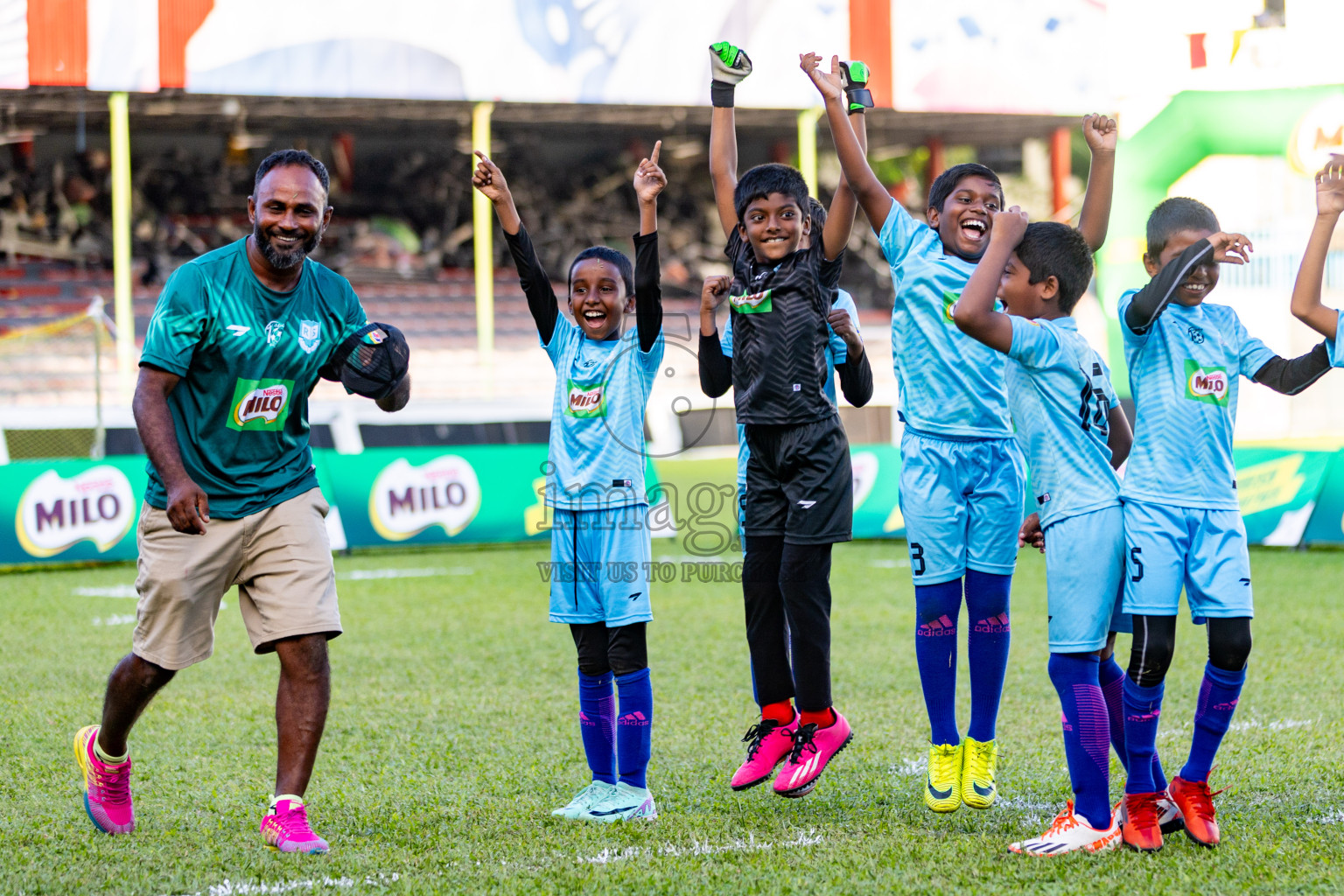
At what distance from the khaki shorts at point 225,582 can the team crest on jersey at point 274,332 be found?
509 millimetres

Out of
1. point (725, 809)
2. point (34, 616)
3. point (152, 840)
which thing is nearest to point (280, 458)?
point (152, 840)

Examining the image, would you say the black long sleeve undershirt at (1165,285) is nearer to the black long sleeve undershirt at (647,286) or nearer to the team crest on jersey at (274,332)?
the black long sleeve undershirt at (647,286)

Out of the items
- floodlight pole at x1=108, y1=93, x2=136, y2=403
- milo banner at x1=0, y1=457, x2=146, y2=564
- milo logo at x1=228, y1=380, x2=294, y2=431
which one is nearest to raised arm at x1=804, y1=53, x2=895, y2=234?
milo logo at x1=228, y1=380, x2=294, y2=431

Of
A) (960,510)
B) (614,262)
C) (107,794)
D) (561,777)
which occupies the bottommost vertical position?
(561,777)

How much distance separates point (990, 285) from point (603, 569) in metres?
1.56

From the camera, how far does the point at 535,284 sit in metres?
4.60

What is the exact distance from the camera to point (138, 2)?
57.1ft

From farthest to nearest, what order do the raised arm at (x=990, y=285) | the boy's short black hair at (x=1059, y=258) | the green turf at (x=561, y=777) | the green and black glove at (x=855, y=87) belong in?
the green and black glove at (x=855, y=87)
the boy's short black hair at (x=1059, y=258)
the raised arm at (x=990, y=285)
the green turf at (x=561, y=777)

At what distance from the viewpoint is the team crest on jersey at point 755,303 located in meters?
4.54

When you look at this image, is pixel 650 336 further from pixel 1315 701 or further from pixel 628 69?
pixel 628 69

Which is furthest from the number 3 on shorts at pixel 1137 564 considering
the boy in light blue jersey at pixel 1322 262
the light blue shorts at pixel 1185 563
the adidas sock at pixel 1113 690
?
the boy in light blue jersey at pixel 1322 262

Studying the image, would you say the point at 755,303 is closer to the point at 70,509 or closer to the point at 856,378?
the point at 856,378

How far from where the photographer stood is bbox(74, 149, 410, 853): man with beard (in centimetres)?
404

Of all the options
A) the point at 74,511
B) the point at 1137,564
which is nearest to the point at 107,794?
the point at 1137,564
